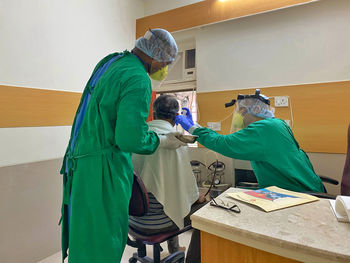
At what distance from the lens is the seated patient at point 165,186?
118cm

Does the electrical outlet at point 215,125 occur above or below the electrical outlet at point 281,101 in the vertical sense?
below

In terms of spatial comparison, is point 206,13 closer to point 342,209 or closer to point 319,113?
point 319,113

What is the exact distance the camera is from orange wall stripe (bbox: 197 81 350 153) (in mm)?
1793

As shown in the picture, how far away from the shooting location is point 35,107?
1602mm

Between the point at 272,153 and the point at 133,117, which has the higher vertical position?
the point at 133,117

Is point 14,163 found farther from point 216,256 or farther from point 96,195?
point 216,256

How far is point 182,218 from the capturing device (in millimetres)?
1200

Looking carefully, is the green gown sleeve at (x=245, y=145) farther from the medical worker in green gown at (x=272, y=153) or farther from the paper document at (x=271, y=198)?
the paper document at (x=271, y=198)

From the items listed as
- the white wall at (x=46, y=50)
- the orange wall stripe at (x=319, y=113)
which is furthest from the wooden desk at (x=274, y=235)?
the white wall at (x=46, y=50)

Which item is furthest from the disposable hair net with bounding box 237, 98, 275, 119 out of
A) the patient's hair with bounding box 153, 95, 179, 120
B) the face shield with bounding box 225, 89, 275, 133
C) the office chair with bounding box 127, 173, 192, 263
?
the office chair with bounding box 127, 173, 192, 263

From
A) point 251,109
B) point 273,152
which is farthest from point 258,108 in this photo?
point 273,152

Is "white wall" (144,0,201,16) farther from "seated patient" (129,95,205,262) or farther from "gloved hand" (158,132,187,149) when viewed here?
"gloved hand" (158,132,187,149)

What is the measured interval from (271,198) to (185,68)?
2.22 meters

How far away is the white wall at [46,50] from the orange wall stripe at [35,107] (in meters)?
0.05
